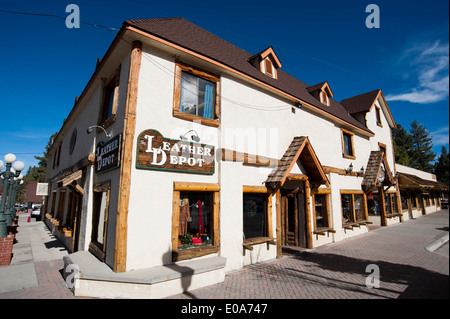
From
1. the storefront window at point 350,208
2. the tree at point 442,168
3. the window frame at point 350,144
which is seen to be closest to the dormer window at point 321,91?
the window frame at point 350,144

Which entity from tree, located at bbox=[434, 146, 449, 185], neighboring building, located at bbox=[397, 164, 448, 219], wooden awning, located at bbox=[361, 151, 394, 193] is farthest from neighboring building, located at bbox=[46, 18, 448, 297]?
tree, located at bbox=[434, 146, 449, 185]

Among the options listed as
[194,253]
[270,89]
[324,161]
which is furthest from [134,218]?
[324,161]

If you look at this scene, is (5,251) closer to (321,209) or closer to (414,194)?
(321,209)

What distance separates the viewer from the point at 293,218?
11.0 m

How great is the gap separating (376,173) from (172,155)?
13983mm

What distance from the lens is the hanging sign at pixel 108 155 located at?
245 inches

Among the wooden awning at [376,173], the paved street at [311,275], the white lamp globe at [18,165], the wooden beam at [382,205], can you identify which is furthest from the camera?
the wooden beam at [382,205]

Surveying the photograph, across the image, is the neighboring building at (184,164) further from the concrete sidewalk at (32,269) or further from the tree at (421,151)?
the tree at (421,151)

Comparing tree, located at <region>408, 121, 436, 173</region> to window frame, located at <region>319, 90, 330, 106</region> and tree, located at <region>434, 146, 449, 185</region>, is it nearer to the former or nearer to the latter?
tree, located at <region>434, 146, 449, 185</region>

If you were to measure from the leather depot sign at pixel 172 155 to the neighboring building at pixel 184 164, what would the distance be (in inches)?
1.1

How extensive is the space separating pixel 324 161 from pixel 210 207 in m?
7.71
